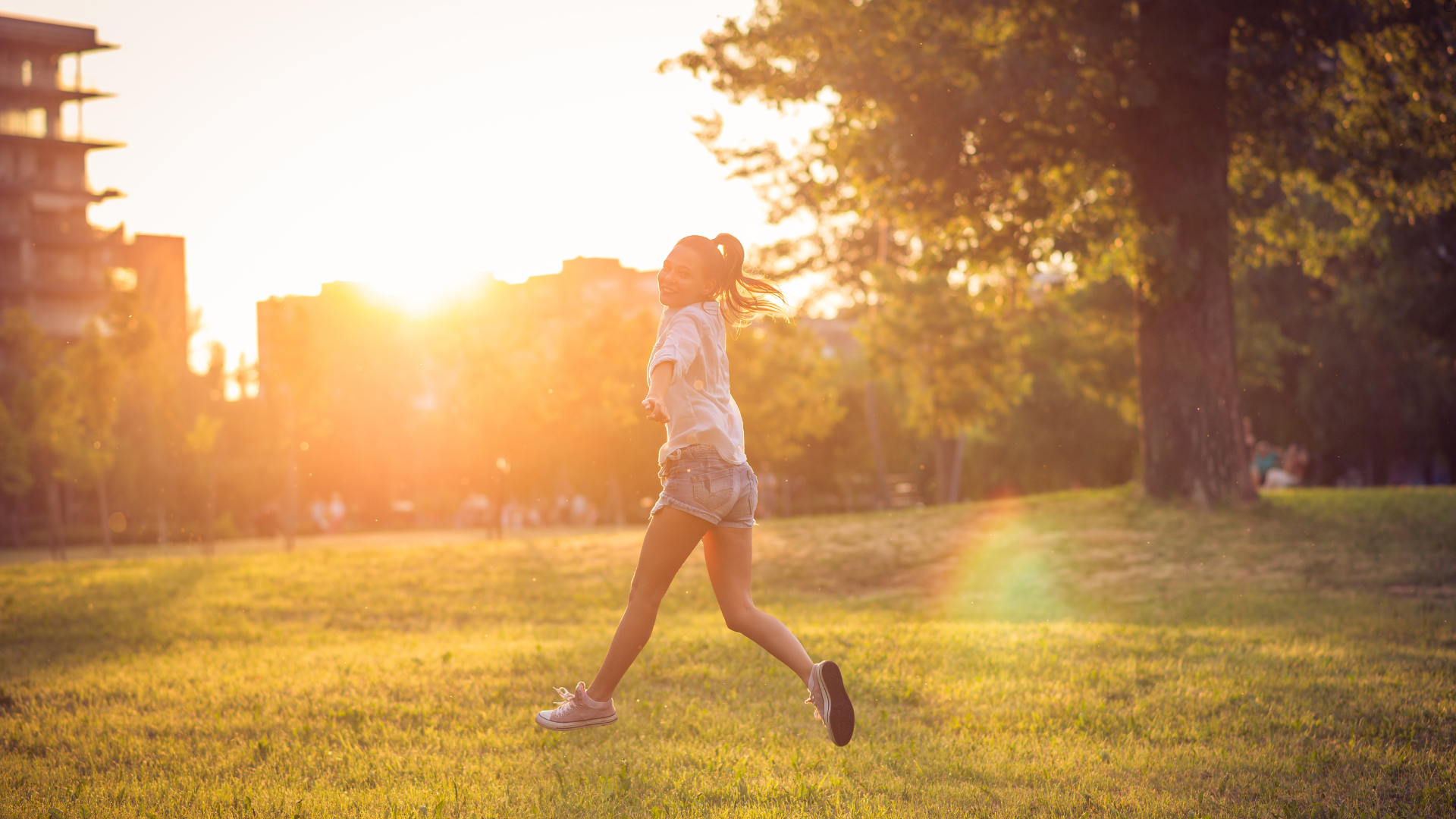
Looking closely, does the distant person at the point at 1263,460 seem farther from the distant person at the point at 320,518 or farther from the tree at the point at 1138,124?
the distant person at the point at 320,518

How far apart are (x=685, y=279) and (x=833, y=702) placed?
1.94m

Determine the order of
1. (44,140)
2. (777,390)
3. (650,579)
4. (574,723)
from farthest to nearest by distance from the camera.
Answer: (44,140)
(777,390)
(574,723)
(650,579)

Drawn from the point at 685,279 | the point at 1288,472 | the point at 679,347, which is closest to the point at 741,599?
the point at 679,347

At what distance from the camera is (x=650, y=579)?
4914 millimetres

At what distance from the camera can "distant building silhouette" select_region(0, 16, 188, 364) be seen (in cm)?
5919

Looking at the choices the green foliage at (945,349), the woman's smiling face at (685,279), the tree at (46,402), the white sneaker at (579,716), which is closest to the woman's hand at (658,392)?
the woman's smiling face at (685,279)

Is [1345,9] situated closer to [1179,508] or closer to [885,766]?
[1179,508]

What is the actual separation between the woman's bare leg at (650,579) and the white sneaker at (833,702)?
2.48 ft

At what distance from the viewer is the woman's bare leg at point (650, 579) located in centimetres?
482

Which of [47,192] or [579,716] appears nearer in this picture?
[579,716]

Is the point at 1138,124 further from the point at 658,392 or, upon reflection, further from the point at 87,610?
the point at 87,610

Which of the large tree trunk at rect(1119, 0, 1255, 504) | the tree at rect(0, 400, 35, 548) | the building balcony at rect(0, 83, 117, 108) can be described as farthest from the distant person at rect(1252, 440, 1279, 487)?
the building balcony at rect(0, 83, 117, 108)

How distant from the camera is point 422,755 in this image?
17.2ft

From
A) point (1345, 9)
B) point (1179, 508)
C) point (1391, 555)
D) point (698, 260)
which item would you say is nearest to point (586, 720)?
point (698, 260)
